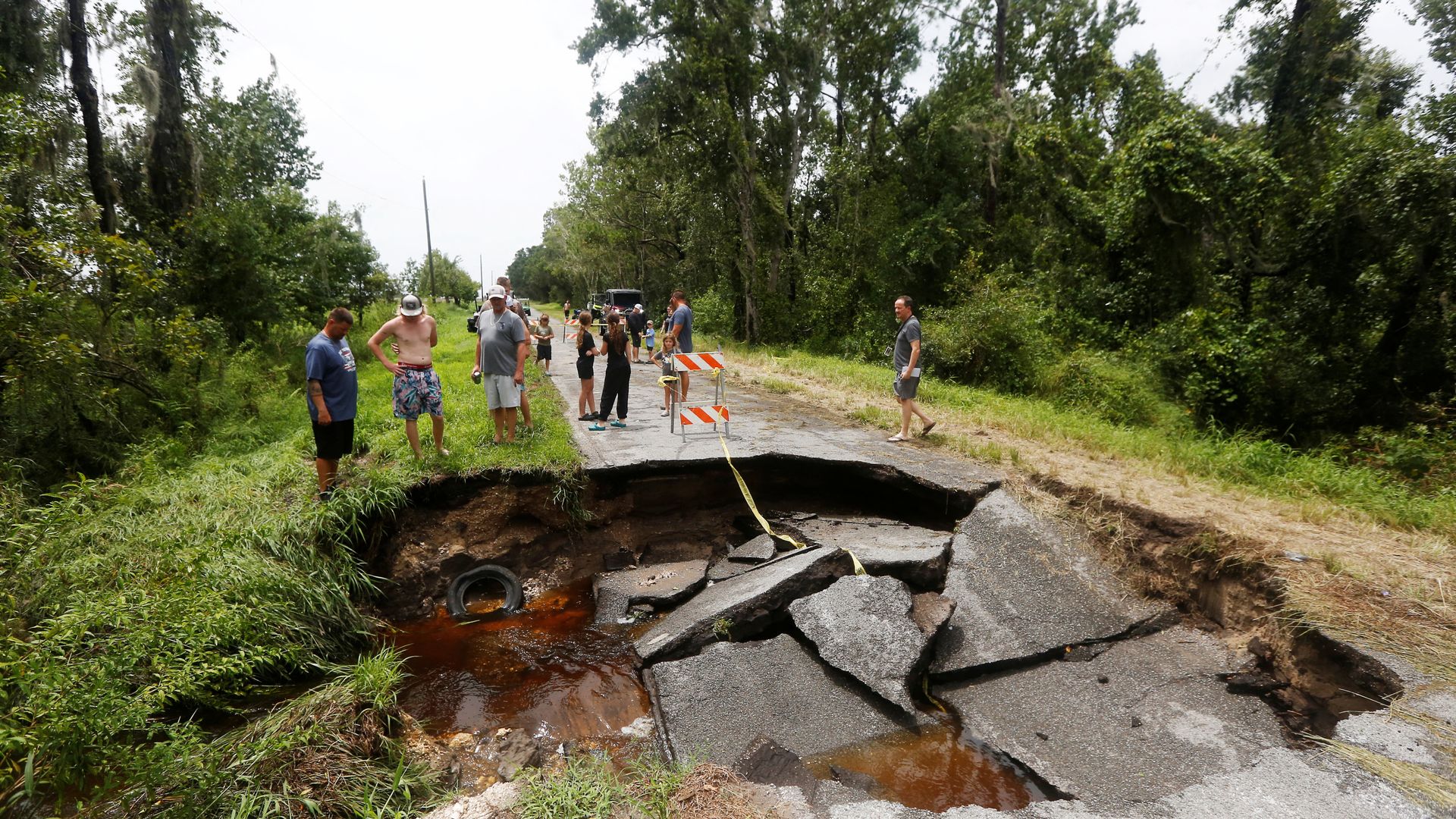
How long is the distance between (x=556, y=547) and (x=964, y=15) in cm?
2182

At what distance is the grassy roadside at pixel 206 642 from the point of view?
115 inches

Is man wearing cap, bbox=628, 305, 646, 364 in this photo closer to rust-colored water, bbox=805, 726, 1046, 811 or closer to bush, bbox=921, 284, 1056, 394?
bush, bbox=921, 284, 1056, 394

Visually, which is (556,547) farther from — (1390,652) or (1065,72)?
(1065,72)

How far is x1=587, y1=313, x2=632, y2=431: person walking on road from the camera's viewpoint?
26.3ft

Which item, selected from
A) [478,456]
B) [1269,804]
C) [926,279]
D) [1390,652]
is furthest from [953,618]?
[926,279]

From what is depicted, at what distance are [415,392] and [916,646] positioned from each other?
16.5ft

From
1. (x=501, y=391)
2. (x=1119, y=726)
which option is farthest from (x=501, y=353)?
(x=1119, y=726)

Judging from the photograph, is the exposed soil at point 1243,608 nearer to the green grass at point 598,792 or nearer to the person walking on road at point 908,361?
the person walking on road at point 908,361

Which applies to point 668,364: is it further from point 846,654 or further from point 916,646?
point 916,646

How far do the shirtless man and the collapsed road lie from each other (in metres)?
0.86

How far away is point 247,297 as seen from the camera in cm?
1317

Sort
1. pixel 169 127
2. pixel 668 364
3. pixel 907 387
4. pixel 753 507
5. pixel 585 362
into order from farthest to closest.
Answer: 1. pixel 169 127
2. pixel 668 364
3. pixel 585 362
4. pixel 907 387
5. pixel 753 507

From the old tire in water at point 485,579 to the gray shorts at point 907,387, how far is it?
477 cm

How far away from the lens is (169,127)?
1147 centimetres
